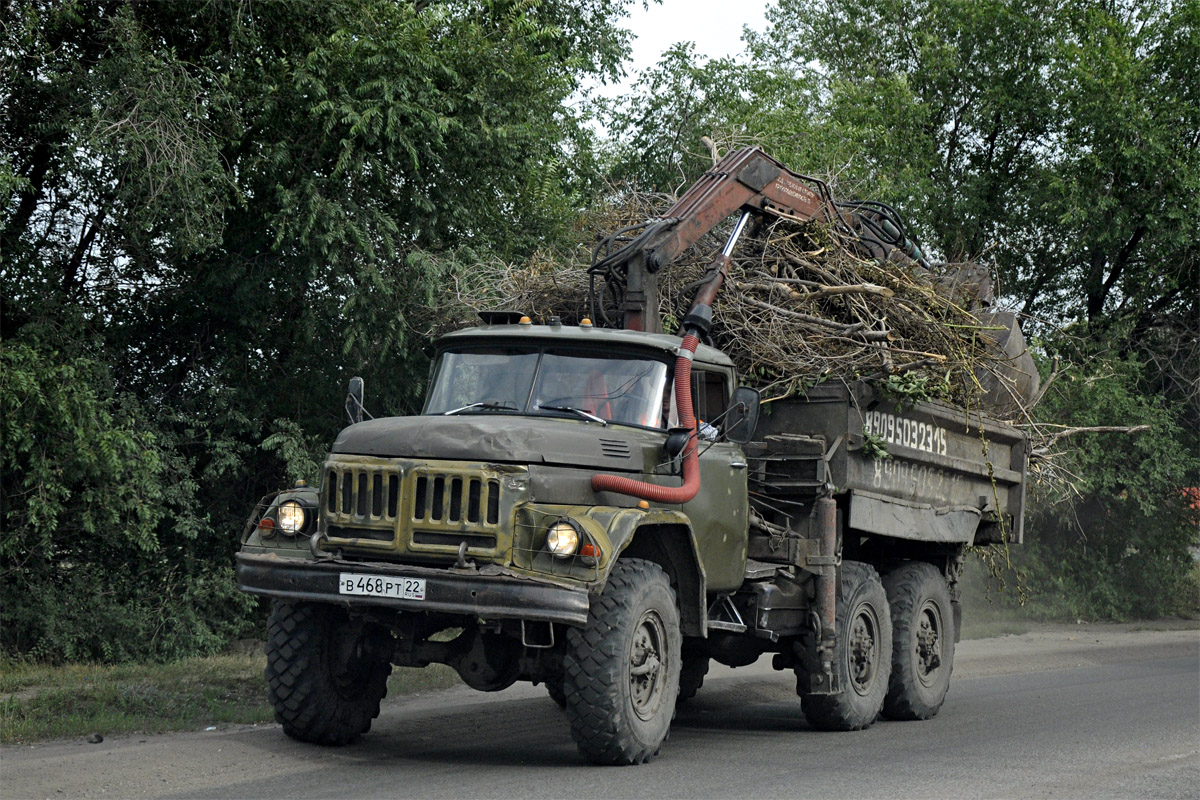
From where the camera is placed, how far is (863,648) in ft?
34.6

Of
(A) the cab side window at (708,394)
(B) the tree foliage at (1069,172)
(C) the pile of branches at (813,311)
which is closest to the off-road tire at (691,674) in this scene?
(C) the pile of branches at (813,311)

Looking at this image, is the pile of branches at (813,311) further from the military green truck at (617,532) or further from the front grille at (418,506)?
the front grille at (418,506)

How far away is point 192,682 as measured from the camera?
11531 mm

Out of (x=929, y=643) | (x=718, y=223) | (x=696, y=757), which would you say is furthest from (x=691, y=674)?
(x=718, y=223)

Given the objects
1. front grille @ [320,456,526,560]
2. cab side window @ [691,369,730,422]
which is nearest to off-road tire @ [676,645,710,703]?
cab side window @ [691,369,730,422]

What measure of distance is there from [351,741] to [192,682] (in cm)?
349

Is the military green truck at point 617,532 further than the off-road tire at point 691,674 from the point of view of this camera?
No

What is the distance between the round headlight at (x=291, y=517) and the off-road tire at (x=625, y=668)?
70.4 inches

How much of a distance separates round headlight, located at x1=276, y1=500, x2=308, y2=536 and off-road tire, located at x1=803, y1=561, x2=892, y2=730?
167 inches

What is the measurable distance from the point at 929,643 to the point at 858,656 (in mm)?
1406

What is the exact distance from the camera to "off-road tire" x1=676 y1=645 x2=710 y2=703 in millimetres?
11148

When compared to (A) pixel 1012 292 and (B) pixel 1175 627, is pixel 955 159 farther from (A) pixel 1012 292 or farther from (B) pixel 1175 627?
(B) pixel 1175 627

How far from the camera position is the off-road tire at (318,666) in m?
8.23

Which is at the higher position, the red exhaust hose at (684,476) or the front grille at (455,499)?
the red exhaust hose at (684,476)
